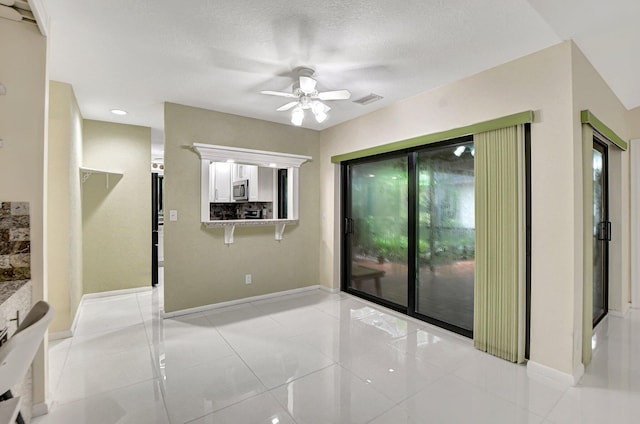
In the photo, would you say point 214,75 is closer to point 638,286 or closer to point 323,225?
point 323,225

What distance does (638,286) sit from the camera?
12.3 feet

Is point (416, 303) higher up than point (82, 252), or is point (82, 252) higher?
point (82, 252)

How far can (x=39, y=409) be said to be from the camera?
1925 millimetres

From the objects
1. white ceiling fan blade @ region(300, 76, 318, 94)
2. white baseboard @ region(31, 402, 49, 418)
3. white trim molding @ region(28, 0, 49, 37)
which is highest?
white trim molding @ region(28, 0, 49, 37)

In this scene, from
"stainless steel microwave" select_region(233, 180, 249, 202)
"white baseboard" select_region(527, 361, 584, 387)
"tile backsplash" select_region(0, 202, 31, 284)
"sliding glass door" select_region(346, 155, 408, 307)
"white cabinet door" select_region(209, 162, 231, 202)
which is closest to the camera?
"tile backsplash" select_region(0, 202, 31, 284)

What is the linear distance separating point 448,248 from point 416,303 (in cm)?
79

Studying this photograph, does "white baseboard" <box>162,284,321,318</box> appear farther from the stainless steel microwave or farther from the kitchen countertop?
the stainless steel microwave

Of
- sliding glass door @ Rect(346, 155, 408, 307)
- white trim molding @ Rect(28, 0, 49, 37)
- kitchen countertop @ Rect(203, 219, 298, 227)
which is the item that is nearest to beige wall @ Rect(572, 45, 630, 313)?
sliding glass door @ Rect(346, 155, 408, 307)

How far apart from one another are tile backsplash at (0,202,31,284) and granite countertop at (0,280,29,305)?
50 mm

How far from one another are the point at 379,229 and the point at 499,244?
166 cm

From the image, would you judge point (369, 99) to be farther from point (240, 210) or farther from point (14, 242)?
point (14, 242)

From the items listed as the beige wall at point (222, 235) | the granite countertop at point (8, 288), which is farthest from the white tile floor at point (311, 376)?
the granite countertop at point (8, 288)

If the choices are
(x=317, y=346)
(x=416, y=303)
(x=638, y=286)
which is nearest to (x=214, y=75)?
(x=317, y=346)

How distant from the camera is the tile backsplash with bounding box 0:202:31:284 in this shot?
5.94 ft
